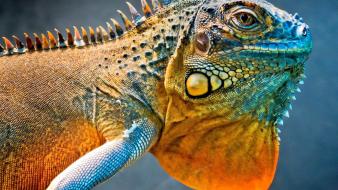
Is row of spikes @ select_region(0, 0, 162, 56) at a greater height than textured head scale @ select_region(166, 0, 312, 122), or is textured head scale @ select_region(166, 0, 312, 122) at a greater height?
row of spikes @ select_region(0, 0, 162, 56)

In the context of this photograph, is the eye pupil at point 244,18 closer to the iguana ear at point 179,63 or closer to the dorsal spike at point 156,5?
the iguana ear at point 179,63

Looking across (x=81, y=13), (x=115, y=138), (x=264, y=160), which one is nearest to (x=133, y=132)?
(x=115, y=138)

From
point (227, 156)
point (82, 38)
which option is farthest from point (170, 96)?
point (82, 38)

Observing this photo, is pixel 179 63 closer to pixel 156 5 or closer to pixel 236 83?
pixel 236 83

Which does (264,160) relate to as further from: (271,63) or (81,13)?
(81,13)

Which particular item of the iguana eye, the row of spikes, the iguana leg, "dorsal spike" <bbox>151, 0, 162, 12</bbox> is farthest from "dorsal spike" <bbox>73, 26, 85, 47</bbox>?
the iguana eye

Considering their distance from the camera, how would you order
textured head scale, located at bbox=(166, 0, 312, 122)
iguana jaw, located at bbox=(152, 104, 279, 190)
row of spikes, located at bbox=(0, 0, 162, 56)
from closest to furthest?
textured head scale, located at bbox=(166, 0, 312, 122)
iguana jaw, located at bbox=(152, 104, 279, 190)
row of spikes, located at bbox=(0, 0, 162, 56)

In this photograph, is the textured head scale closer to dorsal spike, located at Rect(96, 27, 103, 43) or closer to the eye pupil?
the eye pupil
